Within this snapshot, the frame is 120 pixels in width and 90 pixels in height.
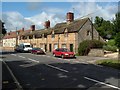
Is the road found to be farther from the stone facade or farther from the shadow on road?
the stone facade

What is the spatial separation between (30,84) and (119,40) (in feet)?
67.4

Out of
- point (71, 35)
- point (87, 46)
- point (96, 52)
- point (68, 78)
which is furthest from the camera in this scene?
point (71, 35)

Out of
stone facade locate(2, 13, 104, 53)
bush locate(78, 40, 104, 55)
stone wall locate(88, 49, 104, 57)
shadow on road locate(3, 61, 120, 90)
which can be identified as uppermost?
stone facade locate(2, 13, 104, 53)

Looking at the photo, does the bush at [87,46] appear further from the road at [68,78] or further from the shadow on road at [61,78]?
the shadow on road at [61,78]

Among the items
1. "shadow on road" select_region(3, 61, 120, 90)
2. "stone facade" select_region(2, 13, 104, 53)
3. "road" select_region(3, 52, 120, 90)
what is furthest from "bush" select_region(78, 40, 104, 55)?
"shadow on road" select_region(3, 61, 120, 90)

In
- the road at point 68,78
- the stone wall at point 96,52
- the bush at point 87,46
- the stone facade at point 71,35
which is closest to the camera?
the road at point 68,78

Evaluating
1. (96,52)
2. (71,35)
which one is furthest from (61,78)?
(71,35)

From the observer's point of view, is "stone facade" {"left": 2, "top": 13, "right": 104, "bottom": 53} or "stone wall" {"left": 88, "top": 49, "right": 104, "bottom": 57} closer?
"stone wall" {"left": 88, "top": 49, "right": 104, "bottom": 57}

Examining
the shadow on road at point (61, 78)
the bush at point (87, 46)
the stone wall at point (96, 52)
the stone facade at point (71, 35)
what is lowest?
the shadow on road at point (61, 78)

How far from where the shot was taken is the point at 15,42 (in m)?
102

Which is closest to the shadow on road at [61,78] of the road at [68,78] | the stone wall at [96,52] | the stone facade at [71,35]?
the road at [68,78]

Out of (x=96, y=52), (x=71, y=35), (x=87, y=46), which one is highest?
(x=71, y=35)

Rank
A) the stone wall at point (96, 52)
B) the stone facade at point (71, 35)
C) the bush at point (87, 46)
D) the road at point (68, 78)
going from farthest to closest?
the stone facade at point (71, 35)
the bush at point (87, 46)
the stone wall at point (96, 52)
the road at point (68, 78)

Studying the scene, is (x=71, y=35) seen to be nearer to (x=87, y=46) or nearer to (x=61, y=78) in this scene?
(x=87, y=46)
